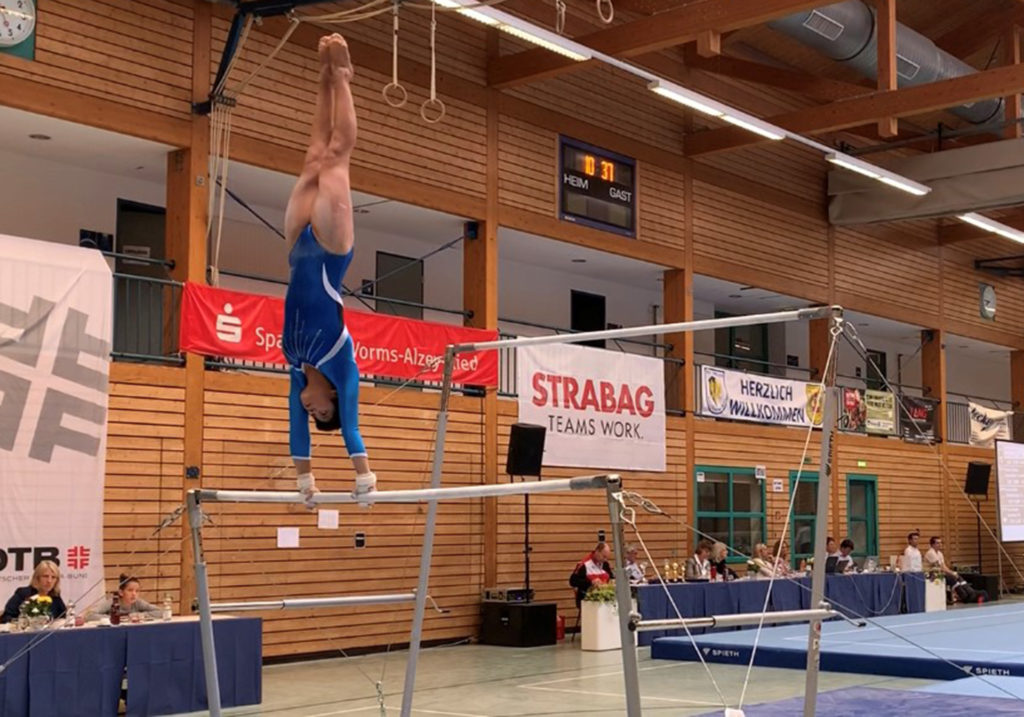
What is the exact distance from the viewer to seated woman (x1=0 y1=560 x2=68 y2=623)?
9953 millimetres

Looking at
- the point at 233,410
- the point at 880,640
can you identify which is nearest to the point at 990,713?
the point at 880,640

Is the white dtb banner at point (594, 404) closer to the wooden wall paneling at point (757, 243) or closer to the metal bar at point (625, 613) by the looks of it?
the wooden wall paneling at point (757, 243)

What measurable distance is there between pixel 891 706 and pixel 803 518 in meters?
12.1

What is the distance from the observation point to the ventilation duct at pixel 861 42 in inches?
648

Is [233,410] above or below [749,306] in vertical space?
below

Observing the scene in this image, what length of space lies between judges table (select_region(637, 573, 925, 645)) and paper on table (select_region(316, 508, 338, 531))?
3.59 meters

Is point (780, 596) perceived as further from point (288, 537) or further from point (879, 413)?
point (288, 537)

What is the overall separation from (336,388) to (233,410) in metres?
7.79

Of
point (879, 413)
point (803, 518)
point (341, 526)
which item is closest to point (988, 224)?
point (879, 413)

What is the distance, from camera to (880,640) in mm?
13781

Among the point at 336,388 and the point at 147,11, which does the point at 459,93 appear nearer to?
the point at 147,11

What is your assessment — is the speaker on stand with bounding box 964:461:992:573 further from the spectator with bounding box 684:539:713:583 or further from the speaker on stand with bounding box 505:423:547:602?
the speaker on stand with bounding box 505:423:547:602

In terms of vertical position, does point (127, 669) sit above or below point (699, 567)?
below

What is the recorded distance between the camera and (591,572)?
1544cm
